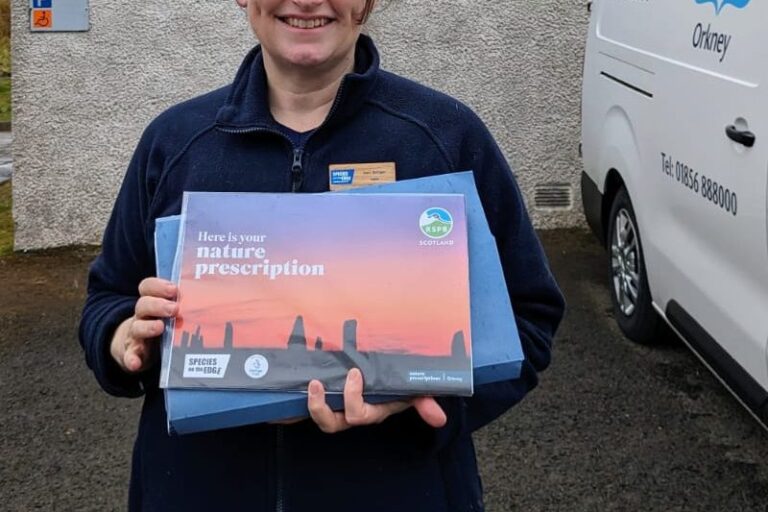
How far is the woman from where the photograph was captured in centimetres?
146

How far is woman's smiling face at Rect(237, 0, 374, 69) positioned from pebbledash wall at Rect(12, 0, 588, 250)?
4.80m

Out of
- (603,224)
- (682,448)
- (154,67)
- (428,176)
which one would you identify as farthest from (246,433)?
(154,67)

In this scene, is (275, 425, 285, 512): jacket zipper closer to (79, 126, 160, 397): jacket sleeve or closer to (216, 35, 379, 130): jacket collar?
(79, 126, 160, 397): jacket sleeve

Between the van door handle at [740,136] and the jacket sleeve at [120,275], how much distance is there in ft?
7.06

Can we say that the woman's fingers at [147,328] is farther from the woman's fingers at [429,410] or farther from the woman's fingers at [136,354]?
the woman's fingers at [429,410]

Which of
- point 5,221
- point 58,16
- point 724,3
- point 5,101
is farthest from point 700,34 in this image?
point 5,101

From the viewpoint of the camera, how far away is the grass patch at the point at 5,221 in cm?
638

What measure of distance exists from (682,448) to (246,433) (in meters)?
2.57

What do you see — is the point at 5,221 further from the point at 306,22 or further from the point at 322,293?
the point at 322,293

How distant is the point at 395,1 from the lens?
6.17m

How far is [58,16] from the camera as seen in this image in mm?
5945

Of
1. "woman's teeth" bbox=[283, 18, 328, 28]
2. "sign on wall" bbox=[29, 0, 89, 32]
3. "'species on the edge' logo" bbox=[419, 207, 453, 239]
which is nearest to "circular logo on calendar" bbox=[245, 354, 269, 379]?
"'species on the edge' logo" bbox=[419, 207, 453, 239]

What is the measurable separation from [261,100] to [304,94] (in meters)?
0.07

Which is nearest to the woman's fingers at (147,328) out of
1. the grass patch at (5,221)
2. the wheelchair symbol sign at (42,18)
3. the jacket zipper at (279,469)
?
the jacket zipper at (279,469)
